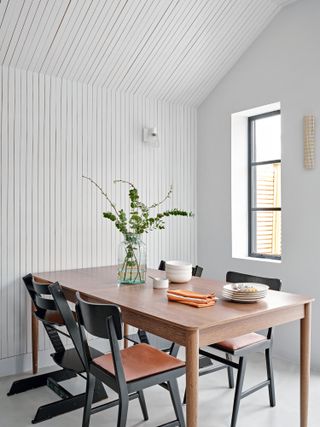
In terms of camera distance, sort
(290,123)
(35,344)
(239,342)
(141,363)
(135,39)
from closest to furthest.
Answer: (141,363) → (239,342) → (35,344) → (135,39) → (290,123)

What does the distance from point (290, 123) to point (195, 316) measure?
224cm

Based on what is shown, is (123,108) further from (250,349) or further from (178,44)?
(250,349)

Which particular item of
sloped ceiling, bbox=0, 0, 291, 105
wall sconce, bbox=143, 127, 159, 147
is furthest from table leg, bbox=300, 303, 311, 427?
sloped ceiling, bbox=0, 0, 291, 105

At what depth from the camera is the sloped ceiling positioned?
3.04 meters

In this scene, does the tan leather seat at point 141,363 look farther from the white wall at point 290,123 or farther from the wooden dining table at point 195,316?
the white wall at point 290,123

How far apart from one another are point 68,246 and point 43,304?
0.99 meters

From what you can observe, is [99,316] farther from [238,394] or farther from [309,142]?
[309,142]

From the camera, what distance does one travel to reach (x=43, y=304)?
263 centimetres

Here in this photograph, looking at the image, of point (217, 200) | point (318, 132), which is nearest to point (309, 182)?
point (318, 132)

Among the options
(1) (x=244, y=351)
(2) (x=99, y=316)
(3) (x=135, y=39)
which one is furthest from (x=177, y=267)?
(3) (x=135, y=39)

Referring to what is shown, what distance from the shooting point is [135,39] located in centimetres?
344

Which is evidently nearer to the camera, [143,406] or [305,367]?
[305,367]

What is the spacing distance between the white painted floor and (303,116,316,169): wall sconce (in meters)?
1.69

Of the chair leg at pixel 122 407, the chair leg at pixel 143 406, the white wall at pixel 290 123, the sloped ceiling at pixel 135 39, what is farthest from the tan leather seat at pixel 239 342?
the sloped ceiling at pixel 135 39
